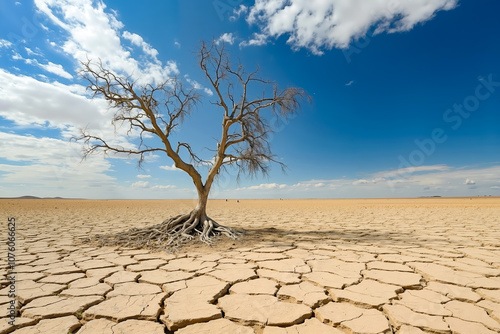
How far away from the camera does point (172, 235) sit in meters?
5.24

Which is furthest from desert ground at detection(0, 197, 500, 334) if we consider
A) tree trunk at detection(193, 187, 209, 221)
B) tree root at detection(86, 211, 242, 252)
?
tree trunk at detection(193, 187, 209, 221)

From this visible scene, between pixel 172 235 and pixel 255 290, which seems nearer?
pixel 255 290

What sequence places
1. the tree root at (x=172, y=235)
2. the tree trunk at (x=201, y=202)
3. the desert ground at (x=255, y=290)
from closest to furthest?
1. the desert ground at (x=255, y=290)
2. the tree root at (x=172, y=235)
3. the tree trunk at (x=201, y=202)

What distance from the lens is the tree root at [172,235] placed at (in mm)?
4941

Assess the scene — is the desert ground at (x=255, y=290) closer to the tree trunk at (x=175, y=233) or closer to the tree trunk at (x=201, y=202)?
the tree trunk at (x=175, y=233)

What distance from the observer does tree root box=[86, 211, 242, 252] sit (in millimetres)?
4941

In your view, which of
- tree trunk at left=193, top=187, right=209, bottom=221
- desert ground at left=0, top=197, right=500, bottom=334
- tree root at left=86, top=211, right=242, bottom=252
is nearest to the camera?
desert ground at left=0, top=197, right=500, bottom=334

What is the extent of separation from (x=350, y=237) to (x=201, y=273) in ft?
12.5

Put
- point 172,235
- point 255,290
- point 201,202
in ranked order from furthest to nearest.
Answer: point 201,202 < point 172,235 < point 255,290

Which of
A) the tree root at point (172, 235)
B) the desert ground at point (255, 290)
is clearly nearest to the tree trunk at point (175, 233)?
the tree root at point (172, 235)

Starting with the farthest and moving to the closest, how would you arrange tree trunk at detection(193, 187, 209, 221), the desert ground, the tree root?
tree trunk at detection(193, 187, 209, 221) < the tree root < the desert ground

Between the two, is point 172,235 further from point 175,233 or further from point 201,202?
point 201,202

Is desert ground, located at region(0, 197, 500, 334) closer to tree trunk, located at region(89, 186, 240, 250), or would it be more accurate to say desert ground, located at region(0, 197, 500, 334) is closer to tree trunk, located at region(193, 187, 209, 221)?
tree trunk, located at region(89, 186, 240, 250)

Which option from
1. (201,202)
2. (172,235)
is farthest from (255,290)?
(201,202)
